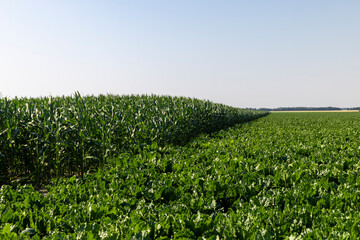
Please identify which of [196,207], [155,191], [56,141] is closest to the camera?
[196,207]

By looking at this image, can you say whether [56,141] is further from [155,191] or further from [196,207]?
[196,207]

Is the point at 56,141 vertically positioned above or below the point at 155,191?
above

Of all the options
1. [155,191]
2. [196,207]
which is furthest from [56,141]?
[196,207]

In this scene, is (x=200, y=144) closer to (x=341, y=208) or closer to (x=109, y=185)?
(x=109, y=185)

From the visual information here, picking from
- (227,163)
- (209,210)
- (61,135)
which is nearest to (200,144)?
(227,163)

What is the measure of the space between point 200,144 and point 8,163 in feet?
18.9

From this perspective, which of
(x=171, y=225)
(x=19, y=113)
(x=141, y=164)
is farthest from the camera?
(x=19, y=113)

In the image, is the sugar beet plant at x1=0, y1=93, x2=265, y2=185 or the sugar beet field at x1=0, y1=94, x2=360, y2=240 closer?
the sugar beet field at x1=0, y1=94, x2=360, y2=240

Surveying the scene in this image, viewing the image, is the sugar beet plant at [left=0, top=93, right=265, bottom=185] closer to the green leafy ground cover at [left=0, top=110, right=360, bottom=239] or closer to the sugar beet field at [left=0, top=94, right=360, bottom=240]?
the sugar beet field at [left=0, top=94, right=360, bottom=240]

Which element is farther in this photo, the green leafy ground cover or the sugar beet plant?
the sugar beet plant

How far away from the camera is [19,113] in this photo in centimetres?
803

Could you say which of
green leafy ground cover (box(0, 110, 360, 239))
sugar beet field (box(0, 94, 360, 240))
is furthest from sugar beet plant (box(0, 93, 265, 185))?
green leafy ground cover (box(0, 110, 360, 239))

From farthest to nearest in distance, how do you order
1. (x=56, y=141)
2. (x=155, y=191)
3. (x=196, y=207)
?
1. (x=56, y=141)
2. (x=155, y=191)
3. (x=196, y=207)

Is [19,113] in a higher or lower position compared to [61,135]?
higher
